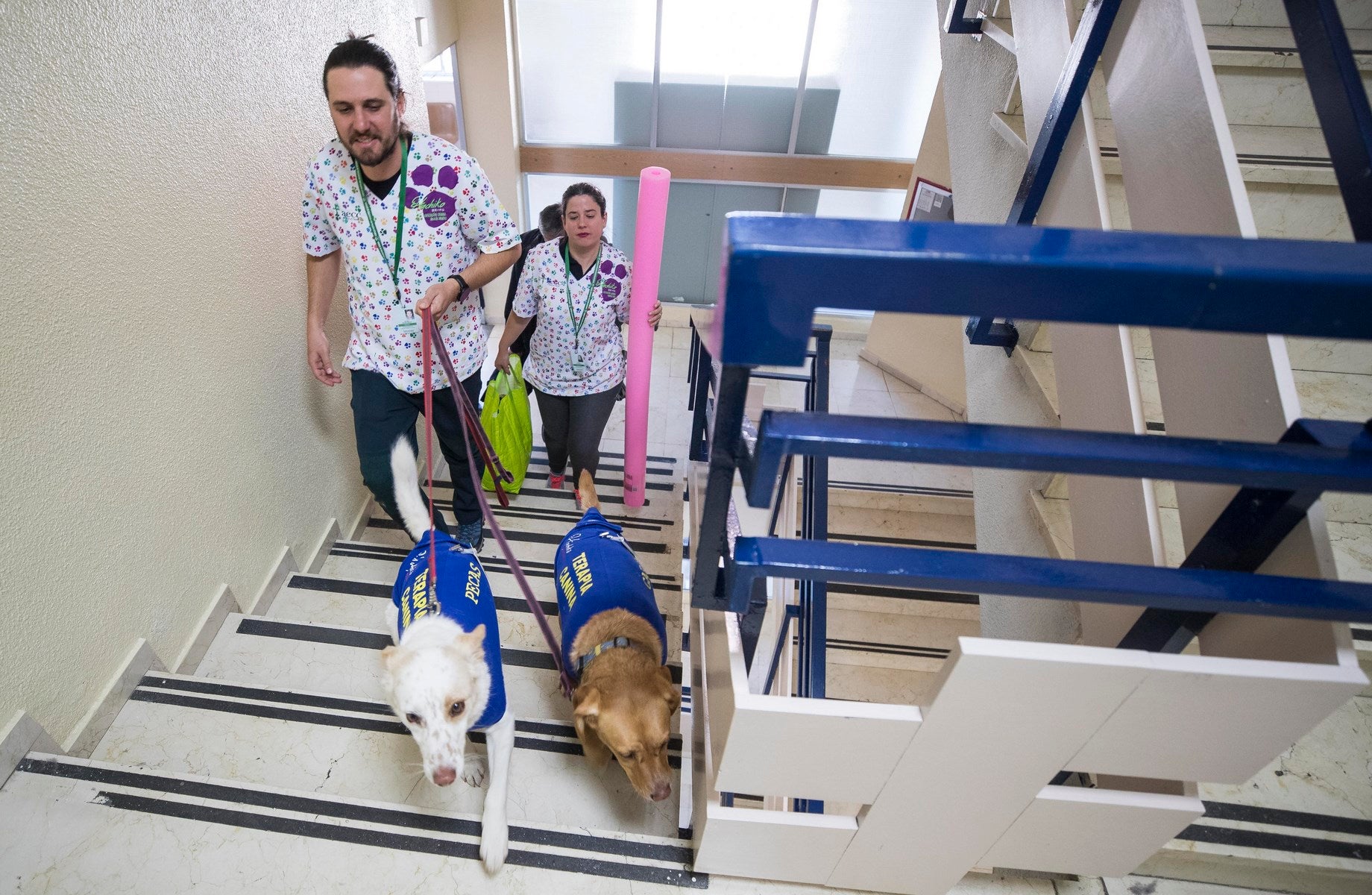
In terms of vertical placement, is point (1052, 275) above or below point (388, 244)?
below

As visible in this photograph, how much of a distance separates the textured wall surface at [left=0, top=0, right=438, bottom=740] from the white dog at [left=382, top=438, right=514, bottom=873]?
2.10 ft

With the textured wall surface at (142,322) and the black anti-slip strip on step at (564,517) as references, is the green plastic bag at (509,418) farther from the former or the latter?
the textured wall surface at (142,322)

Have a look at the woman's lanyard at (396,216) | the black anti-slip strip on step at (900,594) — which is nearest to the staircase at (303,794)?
the woman's lanyard at (396,216)

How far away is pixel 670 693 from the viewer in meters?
1.80

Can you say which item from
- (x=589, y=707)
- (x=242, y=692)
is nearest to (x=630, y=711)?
(x=589, y=707)

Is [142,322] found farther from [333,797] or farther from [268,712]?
[333,797]

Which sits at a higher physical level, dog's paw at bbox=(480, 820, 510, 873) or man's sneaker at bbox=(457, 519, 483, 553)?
man's sneaker at bbox=(457, 519, 483, 553)

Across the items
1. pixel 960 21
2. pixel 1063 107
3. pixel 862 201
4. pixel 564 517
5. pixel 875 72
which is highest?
pixel 875 72

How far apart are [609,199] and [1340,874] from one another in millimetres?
6543

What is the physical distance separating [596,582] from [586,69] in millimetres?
5466

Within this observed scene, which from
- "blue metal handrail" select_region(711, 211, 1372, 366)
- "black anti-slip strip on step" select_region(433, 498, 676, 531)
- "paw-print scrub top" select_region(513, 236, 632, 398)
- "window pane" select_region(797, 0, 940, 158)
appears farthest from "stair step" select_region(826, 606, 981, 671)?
"window pane" select_region(797, 0, 940, 158)

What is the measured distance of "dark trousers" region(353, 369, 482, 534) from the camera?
7.36 ft

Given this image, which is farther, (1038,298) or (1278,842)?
(1278,842)

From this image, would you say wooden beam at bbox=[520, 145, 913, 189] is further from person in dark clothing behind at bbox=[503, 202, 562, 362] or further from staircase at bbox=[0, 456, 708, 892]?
staircase at bbox=[0, 456, 708, 892]
